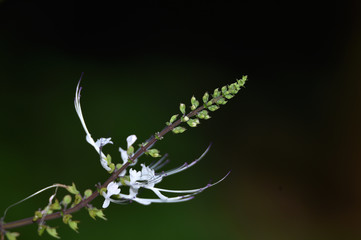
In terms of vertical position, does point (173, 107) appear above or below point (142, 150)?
above

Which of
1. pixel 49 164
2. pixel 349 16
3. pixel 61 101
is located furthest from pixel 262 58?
pixel 49 164

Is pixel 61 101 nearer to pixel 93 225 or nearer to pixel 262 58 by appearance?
pixel 93 225

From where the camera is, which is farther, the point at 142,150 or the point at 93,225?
the point at 93,225

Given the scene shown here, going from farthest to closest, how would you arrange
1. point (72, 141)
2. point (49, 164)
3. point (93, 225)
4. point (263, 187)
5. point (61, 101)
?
point (263, 187), point (61, 101), point (72, 141), point (49, 164), point (93, 225)

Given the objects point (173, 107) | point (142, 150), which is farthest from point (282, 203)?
point (142, 150)

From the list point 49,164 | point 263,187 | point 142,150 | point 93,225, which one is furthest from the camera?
point 263,187

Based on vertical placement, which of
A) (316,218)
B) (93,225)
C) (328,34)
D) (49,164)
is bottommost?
(316,218)
